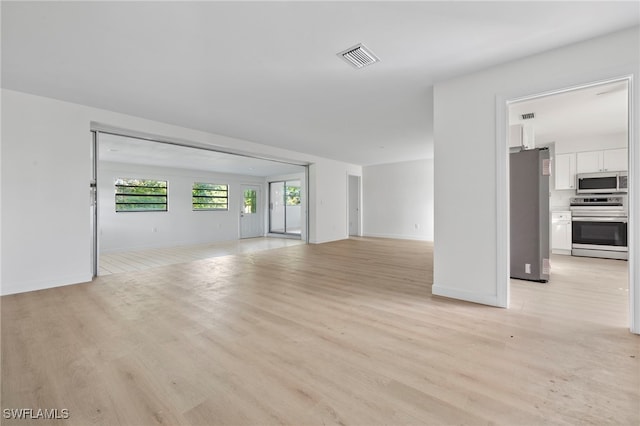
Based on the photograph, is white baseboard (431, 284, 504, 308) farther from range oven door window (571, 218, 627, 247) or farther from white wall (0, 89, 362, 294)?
white wall (0, 89, 362, 294)

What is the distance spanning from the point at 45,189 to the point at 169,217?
479 cm

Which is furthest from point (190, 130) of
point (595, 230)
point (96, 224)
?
point (595, 230)

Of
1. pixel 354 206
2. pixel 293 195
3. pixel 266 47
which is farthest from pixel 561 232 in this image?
pixel 293 195

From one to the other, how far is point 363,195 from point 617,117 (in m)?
6.53

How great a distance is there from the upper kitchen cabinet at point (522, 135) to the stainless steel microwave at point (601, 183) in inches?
91.2

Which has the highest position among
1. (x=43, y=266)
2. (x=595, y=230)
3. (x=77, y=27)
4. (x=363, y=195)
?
(x=77, y=27)

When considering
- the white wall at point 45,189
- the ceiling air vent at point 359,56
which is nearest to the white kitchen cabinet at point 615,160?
the ceiling air vent at point 359,56

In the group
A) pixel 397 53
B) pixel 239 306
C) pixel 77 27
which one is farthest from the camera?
pixel 239 306

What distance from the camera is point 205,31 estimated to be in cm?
227

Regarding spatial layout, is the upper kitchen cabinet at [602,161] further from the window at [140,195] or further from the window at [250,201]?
the window at [140,195]

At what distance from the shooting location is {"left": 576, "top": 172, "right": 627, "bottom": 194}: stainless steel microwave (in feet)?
17.4

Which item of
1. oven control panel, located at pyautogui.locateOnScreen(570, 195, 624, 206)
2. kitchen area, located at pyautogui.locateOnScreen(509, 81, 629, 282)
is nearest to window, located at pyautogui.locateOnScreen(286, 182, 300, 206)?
kitchen area, located at pyautogui.locateOnScreen(509, 81, 629, 282)

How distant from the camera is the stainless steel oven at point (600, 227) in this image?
5.24 m

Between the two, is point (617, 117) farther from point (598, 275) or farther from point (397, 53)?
point (397, 53)
